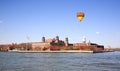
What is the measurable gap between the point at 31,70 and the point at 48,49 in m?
133

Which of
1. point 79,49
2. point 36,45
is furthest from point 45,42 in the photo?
point 79,49

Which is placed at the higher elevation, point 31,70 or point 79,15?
point 79,15

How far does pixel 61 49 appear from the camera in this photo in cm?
16200

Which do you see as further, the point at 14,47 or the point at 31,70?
the point at 14,47

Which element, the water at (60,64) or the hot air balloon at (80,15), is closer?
the hot air balloon at (80,15)

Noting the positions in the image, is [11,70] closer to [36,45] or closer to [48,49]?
[48,49]

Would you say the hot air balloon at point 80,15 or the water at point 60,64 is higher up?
the hot air balloon at point 80,15

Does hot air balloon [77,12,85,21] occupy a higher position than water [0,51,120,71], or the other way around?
hot air balloon [77,12,85,21]

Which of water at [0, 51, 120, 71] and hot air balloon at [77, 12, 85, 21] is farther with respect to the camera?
water at [0, 51, 120, 71]

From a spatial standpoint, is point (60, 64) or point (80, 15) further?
point (60, 64)

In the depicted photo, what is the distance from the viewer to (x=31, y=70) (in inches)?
1229

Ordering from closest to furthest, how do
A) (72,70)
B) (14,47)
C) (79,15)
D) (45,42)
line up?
(79,15)
(72,70)
(45,42)
(14,47)

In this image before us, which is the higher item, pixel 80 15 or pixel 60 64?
pixel 80 15

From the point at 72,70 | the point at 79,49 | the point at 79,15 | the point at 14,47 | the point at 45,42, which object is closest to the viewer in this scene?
the point at 79,15
